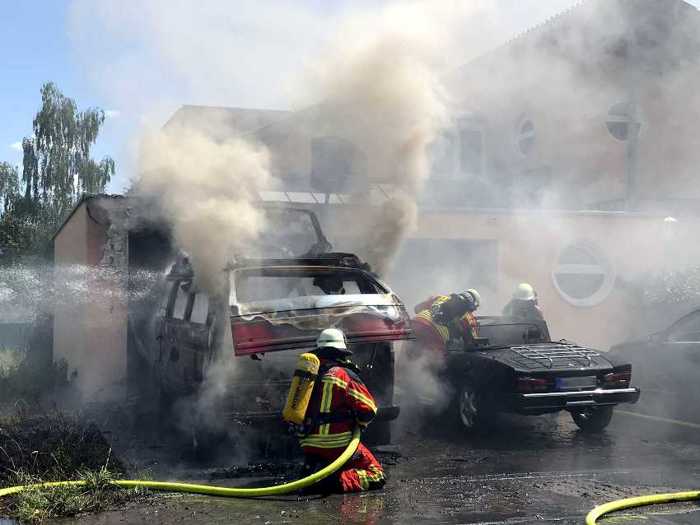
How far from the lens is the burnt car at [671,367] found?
31.0 ft

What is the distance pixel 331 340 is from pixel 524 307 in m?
4.89

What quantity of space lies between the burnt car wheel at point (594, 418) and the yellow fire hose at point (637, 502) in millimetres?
2511

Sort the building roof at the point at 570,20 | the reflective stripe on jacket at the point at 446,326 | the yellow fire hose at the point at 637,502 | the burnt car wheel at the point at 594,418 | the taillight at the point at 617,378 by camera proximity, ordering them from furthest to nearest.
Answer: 1. the building roof at the point at 570,20
2. the reflective stripe on jacket at the point at 446,326
3. the burnt car wheel at the point at 594,418
4. the taillight at the point at 617,378
5. the yellow fire hose at the point at 637,502

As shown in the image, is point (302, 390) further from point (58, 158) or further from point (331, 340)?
point (58, 158)

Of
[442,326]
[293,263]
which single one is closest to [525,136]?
[442,326]

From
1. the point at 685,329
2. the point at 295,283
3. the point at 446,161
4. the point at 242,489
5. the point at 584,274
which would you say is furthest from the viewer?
the point at 446,161

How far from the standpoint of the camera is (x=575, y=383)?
765 centimetres

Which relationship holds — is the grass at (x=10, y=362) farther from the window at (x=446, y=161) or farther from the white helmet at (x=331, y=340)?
the window at (x=446, y=161)

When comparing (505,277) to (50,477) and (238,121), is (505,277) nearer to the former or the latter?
(238,121)

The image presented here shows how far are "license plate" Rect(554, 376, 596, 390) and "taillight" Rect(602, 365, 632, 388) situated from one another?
0.15 m

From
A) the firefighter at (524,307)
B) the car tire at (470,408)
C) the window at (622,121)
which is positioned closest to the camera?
the car tire at (470,408)

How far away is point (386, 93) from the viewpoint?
33.4 ft

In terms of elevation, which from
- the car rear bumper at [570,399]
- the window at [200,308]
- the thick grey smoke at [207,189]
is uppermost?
the thick grey smoke at [207,189]

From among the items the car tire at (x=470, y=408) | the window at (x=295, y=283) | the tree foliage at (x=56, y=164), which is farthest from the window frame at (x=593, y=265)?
the tree foliage at (x=56, y=164)
